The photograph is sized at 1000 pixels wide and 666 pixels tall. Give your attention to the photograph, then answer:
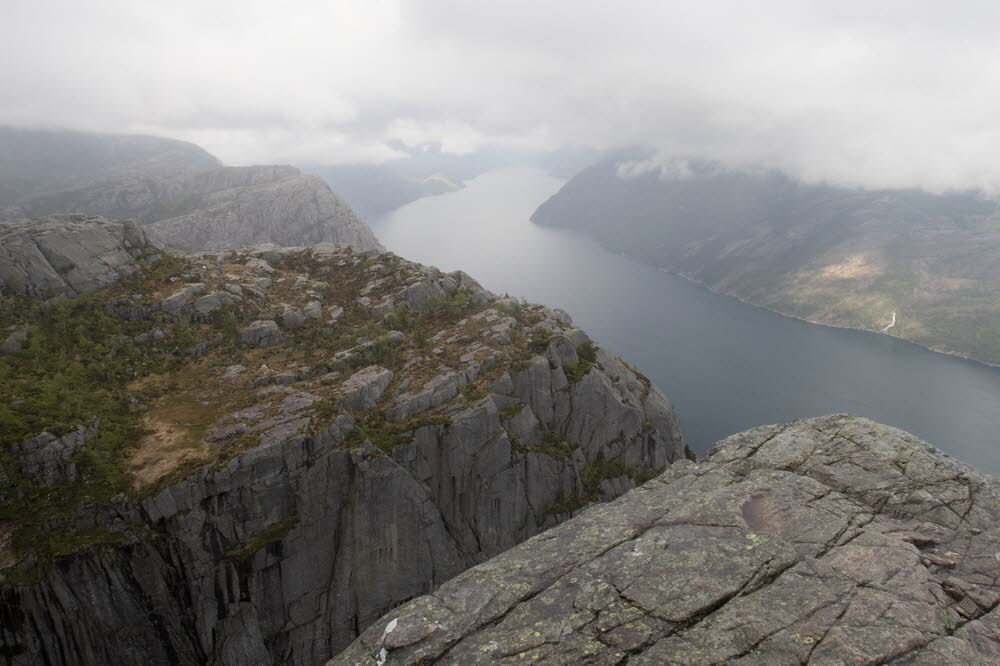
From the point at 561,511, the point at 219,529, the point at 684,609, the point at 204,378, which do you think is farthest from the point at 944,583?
the point at 204,378

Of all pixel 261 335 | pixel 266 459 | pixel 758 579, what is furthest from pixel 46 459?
pixel 758 579

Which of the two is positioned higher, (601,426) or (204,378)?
(204,378)

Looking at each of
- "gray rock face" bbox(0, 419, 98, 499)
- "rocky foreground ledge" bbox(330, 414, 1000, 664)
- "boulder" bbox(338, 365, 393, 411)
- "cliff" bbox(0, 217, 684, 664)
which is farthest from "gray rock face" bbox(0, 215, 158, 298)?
"rocky foreground ledge" bbox(330, 414, 1000, 664)

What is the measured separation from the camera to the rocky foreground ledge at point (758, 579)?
452 inches

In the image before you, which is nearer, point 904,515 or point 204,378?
point 904,515

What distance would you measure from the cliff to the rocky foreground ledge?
60.0ft

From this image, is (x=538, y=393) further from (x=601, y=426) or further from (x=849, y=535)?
(x=849, y=535)

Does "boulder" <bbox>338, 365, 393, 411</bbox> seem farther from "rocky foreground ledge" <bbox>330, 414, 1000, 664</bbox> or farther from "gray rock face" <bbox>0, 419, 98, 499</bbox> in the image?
"rocky foreground ledge" <bbox>330, 414, 1000, 664</bbox>

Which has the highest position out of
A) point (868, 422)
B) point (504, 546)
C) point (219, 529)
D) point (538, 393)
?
point (868, 422)

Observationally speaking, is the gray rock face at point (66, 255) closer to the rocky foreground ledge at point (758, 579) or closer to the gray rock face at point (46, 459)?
the gray rock face at point (46, 459)

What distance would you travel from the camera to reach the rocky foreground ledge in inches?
452

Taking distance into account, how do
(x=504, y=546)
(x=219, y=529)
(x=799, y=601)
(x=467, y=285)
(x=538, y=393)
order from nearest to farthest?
(x=799, y=601), (x=219, y=529), (x=504, y=546), (x=538, y=393), (x=467, y=285)

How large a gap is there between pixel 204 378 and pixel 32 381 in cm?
980

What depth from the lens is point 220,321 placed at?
42.3 m
